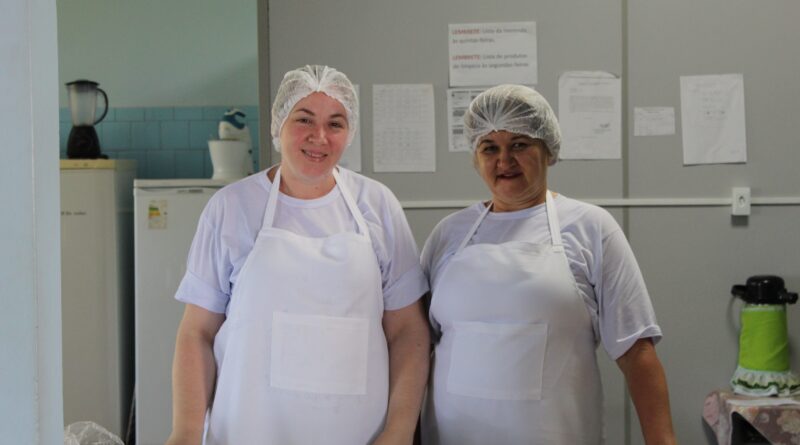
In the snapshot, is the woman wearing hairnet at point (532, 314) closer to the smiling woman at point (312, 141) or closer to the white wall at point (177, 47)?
the smiling woman at point (312, 141)

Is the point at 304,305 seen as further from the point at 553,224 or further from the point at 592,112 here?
the point at 592,112

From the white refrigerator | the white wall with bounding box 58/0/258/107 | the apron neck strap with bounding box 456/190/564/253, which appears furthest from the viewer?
the white wall with bounding box 58/0/258/107

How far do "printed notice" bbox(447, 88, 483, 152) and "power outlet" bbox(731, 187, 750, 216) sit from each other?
86 cm

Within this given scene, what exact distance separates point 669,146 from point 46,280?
2265mm

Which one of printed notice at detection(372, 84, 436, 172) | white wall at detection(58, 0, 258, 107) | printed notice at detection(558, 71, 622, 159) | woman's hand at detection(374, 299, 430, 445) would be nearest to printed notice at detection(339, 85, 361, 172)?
printed notice at detection(372, 84, 436, 172)

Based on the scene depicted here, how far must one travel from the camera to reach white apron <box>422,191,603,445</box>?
56.4 inches

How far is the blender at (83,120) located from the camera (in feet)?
12.2

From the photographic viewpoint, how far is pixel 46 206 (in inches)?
17.5

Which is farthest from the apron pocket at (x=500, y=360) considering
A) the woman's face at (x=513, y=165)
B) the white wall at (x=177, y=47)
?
the white wall at (x=177, y=47)

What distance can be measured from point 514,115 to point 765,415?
1200 millimetres

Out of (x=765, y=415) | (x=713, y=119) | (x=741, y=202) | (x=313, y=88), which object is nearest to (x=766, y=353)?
(x=765, y=415)

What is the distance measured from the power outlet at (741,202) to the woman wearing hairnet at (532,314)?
110cm

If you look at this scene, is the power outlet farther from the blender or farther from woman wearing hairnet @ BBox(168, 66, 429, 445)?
the blender

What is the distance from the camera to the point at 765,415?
2053 millimetres
